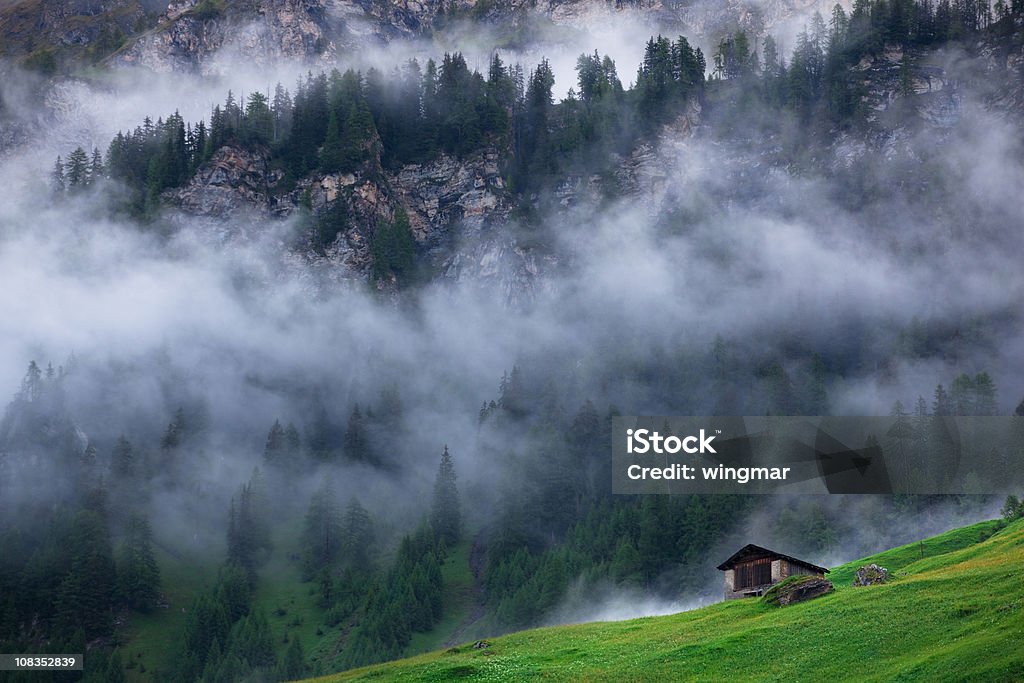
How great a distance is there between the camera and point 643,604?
133750 millimetres

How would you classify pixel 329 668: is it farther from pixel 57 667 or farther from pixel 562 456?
pixel 562 456

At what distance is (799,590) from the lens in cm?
8469

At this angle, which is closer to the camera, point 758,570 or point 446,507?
point 758,570

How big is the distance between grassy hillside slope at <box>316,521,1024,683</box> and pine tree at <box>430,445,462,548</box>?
2987 inches

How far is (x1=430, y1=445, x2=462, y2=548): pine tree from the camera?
576 feet

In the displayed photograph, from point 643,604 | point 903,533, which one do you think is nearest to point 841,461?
point 903,533

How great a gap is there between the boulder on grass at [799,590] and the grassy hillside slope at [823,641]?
1178 millimetres

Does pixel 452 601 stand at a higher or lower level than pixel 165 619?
lower

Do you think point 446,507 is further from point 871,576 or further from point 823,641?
point 823,641

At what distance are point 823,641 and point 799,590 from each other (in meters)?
15.0

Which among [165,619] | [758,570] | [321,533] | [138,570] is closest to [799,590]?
[758,570]

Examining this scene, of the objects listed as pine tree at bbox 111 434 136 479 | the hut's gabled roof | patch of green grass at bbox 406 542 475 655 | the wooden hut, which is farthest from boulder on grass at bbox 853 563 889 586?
pine tree at bbox 111 434 136 479

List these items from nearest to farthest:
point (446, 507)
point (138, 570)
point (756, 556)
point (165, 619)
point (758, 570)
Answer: point (758, 570) < point (756, 556) < point (165, 619) < point (138, 570) < point (446, 507)

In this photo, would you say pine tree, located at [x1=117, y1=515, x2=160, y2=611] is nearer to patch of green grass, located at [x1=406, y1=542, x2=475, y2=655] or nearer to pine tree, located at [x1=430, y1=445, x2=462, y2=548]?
patch of green grass, located at [x1=406, y1=542, x2=475, y2=655]
